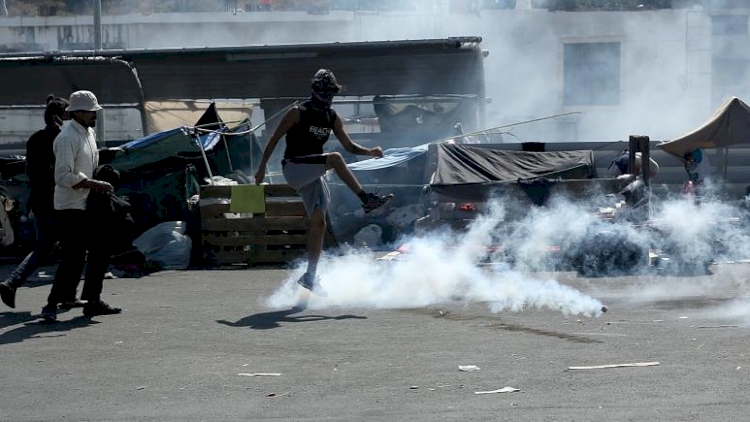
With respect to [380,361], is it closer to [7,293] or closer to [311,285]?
[311,285]

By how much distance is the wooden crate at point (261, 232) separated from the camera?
12.1 meters

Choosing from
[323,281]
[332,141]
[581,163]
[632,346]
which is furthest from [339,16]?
[632,346]

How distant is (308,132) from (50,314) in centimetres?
239

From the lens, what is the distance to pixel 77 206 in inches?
311

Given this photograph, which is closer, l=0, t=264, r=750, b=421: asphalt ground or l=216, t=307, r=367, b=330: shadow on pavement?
l=0, t=264, r=750, b=421: asphalt ground

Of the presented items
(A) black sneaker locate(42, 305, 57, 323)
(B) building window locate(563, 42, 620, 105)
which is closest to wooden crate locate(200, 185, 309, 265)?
(A) black sneaker locate(42, 305, 57, 323)

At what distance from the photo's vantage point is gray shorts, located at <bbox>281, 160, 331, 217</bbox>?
857 cm

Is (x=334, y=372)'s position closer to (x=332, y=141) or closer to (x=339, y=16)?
(x=332, y=141)

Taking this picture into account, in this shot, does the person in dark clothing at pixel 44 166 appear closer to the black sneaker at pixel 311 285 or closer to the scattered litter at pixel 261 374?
the black sneaker at pixel 311 285

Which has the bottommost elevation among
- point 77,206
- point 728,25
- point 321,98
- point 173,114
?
point 77,206

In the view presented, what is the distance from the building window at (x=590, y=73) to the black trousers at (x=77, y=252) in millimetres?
32656

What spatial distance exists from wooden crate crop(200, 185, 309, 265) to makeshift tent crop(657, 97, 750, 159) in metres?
4.91

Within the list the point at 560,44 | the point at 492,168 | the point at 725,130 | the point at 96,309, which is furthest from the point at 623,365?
the point at 560,44

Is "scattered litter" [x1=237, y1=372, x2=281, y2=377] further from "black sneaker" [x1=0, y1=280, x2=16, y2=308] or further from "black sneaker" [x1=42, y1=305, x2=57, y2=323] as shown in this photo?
"black sneaker" [x1=0, y1=280, x2=16, y2=308]
